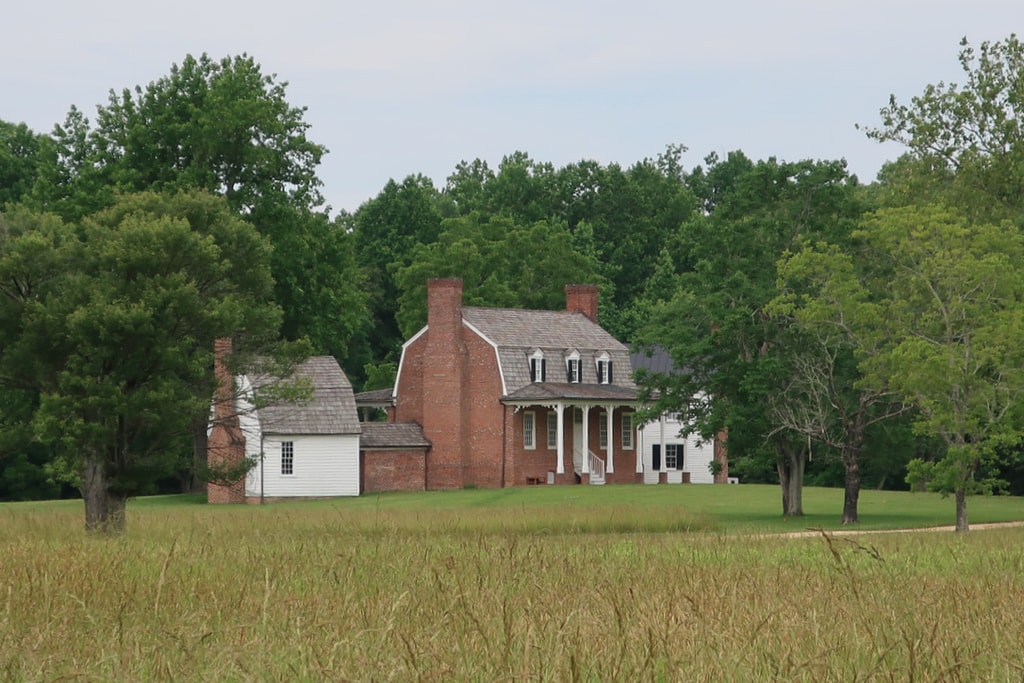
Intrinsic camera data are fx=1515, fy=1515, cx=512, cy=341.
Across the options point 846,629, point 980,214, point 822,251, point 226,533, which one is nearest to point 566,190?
point 980,214

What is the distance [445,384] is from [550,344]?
550 centimetres

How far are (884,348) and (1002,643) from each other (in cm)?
2893

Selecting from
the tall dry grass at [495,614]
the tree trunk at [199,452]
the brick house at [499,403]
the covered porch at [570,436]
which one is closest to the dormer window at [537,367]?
the brick house at [499,403]

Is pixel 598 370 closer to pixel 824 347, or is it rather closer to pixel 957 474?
pixel 824 347

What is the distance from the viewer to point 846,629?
838 cm

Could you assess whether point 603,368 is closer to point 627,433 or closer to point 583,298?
point 627,433

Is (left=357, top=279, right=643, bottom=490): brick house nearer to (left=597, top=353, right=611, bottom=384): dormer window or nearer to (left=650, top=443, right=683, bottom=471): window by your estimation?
(left=597, top=353, right=611, bottom=384): dormer window

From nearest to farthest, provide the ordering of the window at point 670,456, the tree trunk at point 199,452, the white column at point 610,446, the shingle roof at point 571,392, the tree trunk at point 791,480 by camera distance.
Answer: the tree trunk at point 199,452, the tree trunk at point 791,480, the shingle roof at point 571,392, the white column at point 610,446, the window at point 670,456

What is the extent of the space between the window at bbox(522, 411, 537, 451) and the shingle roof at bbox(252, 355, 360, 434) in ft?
25.5

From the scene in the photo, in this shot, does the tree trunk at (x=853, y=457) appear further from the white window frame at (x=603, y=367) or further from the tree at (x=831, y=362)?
the white window frame at (x=603, y=367)

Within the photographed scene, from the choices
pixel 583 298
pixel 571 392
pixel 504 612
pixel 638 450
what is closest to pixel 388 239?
pixel 583 298

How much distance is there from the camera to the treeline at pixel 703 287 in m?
30.0

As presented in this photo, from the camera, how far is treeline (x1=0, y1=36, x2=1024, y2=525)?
30031mm

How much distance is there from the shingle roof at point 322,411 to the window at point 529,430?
777 centimetres
